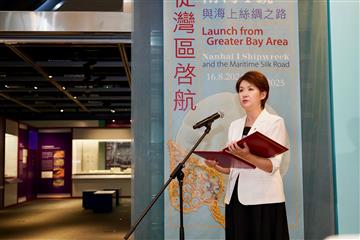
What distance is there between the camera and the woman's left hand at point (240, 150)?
2.40 m

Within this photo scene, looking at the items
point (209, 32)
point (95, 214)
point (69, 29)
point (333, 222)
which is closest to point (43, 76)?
point (95, 214)

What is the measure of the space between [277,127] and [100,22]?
1.36m

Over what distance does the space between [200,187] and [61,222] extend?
23.3 feet

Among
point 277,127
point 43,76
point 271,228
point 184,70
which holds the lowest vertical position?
point 271,228

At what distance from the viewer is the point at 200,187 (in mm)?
2785

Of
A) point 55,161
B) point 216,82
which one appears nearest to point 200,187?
point 216,82

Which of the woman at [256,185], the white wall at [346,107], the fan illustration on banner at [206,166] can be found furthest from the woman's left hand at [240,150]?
the white wall at [346,107]

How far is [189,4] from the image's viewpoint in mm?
2828

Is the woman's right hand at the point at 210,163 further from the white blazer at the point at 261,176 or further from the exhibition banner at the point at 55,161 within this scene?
the exhibition banner at the point at 55,161

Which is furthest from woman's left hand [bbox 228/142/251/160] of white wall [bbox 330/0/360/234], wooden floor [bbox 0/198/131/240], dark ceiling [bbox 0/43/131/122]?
wooden floor [bbox 0/198/131/240]

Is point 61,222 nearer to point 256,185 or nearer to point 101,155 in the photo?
point 101,155

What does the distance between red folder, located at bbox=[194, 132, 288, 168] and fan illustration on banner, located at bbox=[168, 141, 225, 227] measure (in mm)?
185

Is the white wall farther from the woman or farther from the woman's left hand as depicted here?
the woman's left hand

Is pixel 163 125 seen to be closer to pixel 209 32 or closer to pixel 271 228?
pixel 209 32
